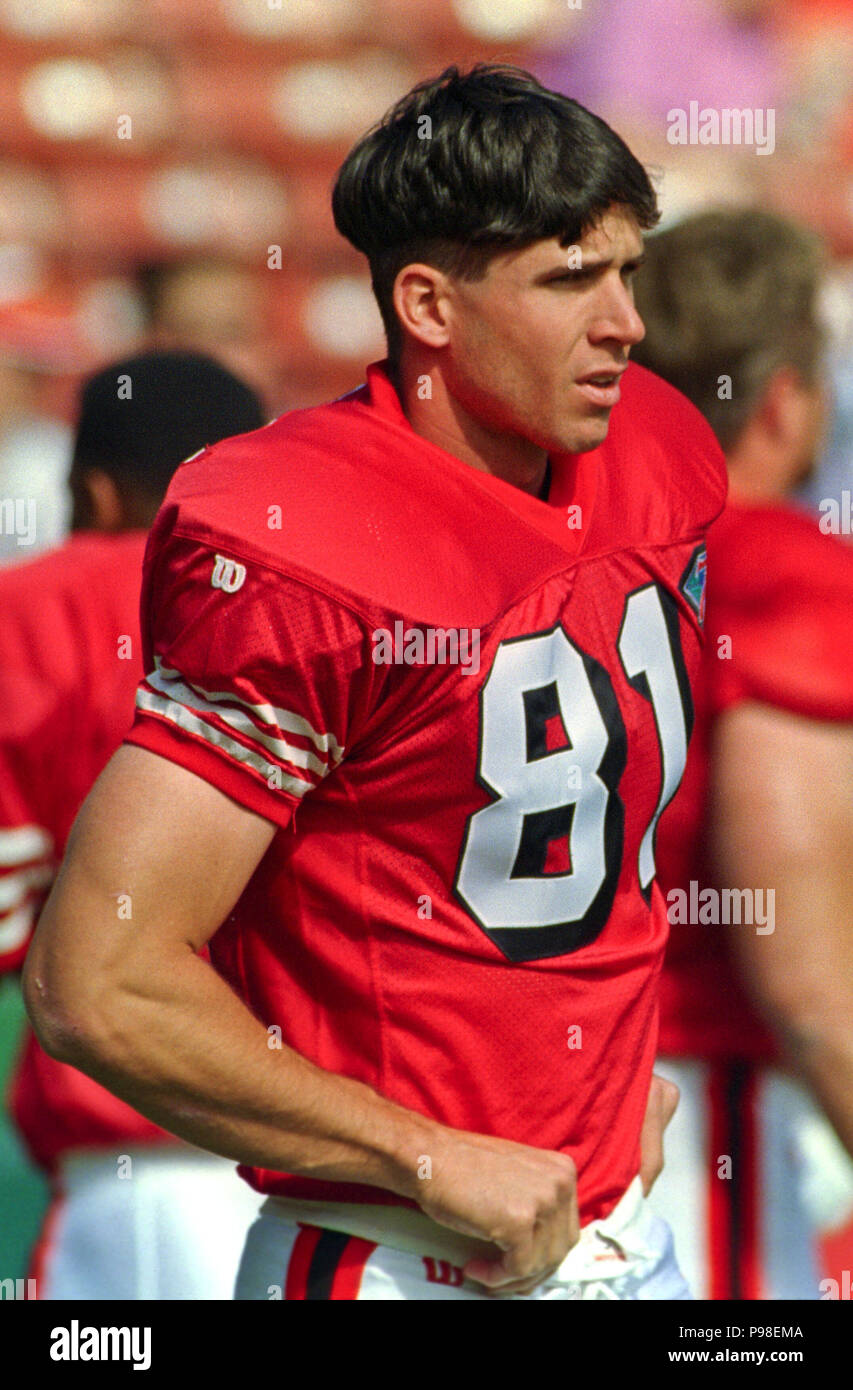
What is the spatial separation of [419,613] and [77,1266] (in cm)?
146

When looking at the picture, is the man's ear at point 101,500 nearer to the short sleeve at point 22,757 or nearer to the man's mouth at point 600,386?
the short sleeve at point 22,757

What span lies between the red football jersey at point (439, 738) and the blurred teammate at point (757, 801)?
28 cm

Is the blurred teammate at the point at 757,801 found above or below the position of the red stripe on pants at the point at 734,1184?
above

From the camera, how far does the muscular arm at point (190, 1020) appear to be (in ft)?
4.19

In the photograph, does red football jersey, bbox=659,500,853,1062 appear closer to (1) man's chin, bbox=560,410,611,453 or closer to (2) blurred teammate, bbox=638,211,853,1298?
(2) blurred teammate, bbox=638,211,853,1298

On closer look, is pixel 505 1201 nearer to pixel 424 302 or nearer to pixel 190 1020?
pixel 190 1020

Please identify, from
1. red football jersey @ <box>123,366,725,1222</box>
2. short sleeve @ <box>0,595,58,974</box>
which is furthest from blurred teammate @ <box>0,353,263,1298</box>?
red football jersey @ <box>123,366,725,1222</box>

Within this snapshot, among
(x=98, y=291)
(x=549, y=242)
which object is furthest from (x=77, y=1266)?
(x=98, y=291)

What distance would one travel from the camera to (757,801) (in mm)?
1848

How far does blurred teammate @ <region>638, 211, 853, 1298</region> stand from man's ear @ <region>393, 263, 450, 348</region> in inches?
23.3

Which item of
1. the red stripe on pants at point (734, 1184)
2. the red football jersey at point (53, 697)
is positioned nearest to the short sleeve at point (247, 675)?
the red football jersey at point (53, 697)

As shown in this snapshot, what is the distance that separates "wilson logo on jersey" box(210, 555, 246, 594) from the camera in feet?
4.19

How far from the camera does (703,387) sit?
2.08m

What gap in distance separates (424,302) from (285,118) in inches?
212
